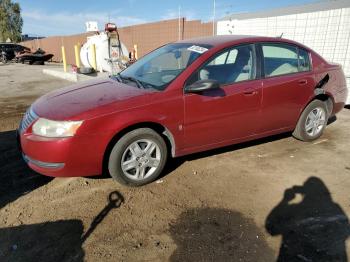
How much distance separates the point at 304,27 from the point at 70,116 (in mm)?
6366

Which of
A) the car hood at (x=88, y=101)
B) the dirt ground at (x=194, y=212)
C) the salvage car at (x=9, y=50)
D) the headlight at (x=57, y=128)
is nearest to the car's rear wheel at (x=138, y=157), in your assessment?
the dirt ground at (x=194, y=212)

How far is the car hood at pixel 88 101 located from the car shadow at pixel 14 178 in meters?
0.87

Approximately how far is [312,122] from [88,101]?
3.45 metres

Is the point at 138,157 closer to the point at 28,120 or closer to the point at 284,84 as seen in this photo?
the point at 28,120

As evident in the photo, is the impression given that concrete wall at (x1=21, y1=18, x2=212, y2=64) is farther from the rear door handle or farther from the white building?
the rear door handle

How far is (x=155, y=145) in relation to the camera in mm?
3879

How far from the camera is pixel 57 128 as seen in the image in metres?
3.43

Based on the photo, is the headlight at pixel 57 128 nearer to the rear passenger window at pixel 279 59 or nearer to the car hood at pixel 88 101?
the car hood at pixel 88 101

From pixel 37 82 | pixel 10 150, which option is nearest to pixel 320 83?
pixel 10 150

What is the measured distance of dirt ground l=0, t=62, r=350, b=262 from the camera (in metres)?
2.82

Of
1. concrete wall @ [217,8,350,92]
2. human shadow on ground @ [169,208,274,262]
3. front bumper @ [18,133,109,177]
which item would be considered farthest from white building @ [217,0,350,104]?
front bumper @ [18,133,109,177]

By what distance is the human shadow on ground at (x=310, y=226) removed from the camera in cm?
278

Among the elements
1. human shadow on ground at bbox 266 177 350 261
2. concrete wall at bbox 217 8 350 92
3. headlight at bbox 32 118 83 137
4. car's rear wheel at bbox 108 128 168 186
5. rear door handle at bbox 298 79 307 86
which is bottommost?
human shadow on ground at bbox 266 177 350 261

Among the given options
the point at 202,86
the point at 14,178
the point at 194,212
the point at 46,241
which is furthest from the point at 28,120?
the point at 194,212
